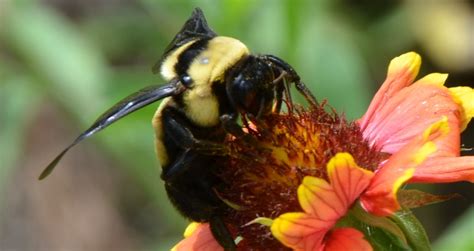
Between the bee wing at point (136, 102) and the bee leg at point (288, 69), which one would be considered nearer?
the bee wing at point (136, 102)

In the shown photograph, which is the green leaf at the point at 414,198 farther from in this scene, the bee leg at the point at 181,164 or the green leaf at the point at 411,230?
the bee leg at the point at 181,164

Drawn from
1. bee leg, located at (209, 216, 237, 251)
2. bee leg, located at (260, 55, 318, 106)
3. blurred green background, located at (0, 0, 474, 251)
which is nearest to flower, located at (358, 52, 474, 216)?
bee leg, located at (260, 55, 318, 106)

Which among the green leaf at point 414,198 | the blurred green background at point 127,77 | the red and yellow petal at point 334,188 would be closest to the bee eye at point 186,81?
the red and yellow petal at point 334,188

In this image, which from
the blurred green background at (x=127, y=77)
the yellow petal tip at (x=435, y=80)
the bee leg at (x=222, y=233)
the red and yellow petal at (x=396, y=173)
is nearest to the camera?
the red and yellow petal at (x=396, y=173)

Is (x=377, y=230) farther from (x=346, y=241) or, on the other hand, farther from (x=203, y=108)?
(x=203, y=108)

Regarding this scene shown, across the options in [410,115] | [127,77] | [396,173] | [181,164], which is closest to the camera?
[396,173]

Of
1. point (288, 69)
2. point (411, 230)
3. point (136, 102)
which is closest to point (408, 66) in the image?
point (288, 69)

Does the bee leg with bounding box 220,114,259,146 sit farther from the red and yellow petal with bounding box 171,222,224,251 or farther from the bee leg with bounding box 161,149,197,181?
the red and yellow petal with bounding box 171,222,224,251
